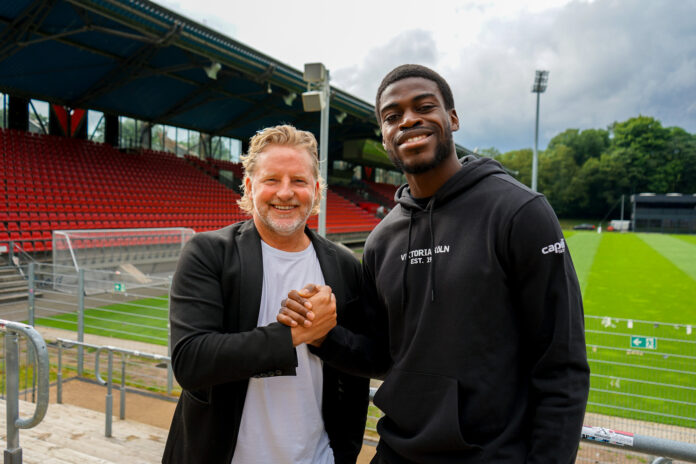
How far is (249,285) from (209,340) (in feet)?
0.88

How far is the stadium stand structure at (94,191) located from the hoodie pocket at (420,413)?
12.7 meters

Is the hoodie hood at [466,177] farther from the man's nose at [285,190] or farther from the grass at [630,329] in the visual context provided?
the grass at [630,329]

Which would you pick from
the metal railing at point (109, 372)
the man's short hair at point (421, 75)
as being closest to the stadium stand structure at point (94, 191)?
the metal railing at point (109, 372)

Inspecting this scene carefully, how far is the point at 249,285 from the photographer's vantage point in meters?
1.75

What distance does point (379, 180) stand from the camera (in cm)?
4344

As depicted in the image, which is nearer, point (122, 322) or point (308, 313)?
point (308, 313)

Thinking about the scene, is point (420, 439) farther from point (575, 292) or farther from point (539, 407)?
point (575, 292)

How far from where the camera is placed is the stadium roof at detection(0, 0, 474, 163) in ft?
43.2

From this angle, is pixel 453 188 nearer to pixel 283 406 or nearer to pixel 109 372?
pixel 283 406

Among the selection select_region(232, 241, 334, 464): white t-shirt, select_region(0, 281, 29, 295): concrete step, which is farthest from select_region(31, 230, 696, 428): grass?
select_region(232, 241, 334, 464): white t-shirt

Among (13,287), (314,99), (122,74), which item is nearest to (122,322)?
(13,287)

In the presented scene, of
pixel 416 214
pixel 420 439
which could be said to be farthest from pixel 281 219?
pixel 420 439

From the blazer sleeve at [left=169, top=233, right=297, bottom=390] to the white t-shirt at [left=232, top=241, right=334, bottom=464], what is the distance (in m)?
0.21

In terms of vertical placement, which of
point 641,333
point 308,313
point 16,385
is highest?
point 308,313
